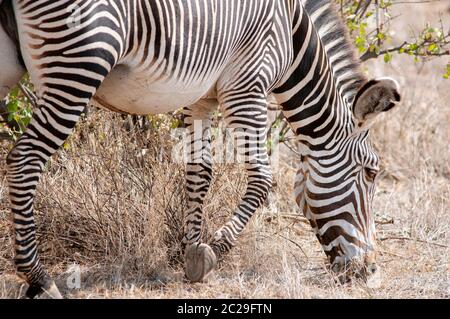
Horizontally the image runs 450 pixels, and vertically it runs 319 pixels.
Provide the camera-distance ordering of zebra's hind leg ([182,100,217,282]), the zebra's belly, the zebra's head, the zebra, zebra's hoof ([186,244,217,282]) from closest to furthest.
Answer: the zebra, the zebra's belly, zebra's hoof ([186,244,217,282]), the zebra's head, zebra's hind leg ([182,100,217,282])

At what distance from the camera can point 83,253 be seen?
6.23m

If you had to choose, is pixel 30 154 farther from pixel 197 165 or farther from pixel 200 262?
pixel 197 165

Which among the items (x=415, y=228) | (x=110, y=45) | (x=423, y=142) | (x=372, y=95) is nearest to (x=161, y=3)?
(x=110, y=45)

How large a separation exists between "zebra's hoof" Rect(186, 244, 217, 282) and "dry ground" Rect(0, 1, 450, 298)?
10 cm

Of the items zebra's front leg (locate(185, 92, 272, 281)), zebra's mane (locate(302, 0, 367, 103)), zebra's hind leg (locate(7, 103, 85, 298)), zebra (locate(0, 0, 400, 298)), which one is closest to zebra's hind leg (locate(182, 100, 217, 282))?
zebra (locate(0, 0, 400, 298))

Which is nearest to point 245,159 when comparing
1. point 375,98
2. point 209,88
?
point 209,88

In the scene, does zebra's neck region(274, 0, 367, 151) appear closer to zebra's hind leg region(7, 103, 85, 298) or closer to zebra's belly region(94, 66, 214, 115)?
zebra's belly region(94, 66, 214, 115)

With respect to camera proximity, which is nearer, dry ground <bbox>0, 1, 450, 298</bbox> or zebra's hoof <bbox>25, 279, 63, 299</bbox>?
zebra's hoof <bbox>25, 279, 63, 299</bbox>

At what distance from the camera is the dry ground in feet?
18.6

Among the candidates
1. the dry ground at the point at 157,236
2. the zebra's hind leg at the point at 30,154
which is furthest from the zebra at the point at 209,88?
the dry ground at the point at 157,236

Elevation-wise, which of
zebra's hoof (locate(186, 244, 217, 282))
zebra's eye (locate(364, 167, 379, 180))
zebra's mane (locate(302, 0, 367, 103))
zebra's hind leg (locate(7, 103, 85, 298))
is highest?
zebra's mane (locate(302, 0, 367, 103))

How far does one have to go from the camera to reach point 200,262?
5559 mm

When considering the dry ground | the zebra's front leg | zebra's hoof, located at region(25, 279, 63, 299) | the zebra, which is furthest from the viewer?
the zebra's front leg
